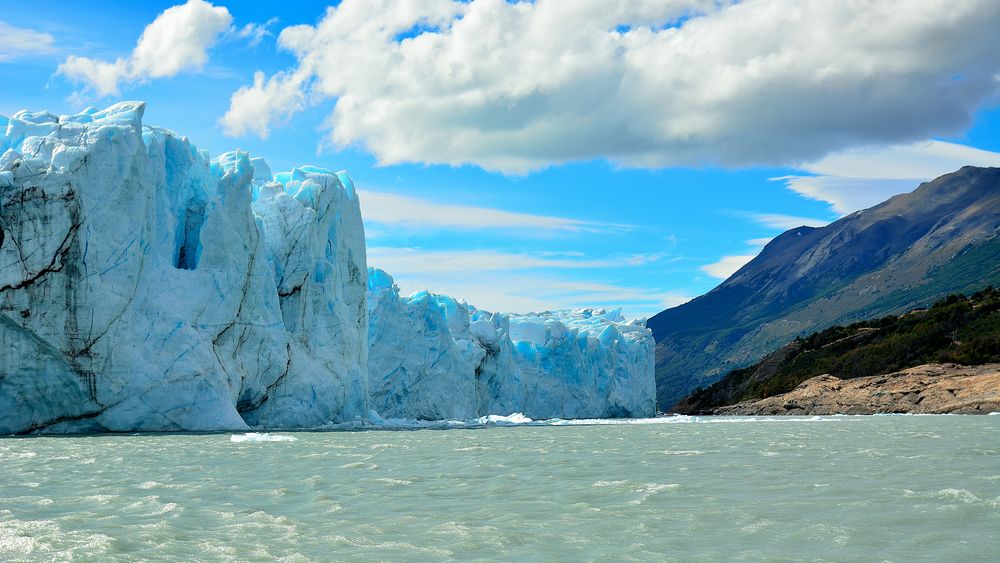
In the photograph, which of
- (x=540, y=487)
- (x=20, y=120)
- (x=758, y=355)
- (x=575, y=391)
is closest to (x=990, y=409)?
(x=575, y=391)

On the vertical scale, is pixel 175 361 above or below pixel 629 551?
above

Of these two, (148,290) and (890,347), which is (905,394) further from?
(148,290)

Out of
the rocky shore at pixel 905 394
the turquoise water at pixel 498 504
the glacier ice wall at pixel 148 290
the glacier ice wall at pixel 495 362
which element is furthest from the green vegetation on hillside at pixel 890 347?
the turquoise water at pixel 498 504

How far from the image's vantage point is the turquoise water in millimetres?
8258

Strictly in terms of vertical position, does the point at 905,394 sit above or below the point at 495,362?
below

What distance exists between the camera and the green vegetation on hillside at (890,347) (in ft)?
208

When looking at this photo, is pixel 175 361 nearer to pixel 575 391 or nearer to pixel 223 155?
pixel 223 155

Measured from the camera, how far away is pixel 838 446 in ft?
70.4

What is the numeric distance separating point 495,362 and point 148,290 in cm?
2996

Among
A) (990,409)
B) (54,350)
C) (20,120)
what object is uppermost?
(20,120)

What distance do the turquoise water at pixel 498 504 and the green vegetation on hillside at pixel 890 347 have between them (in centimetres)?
4782

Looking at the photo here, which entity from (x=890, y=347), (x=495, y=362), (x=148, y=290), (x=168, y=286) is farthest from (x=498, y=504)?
(x=890, y=347)

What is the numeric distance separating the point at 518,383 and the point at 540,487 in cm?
4708

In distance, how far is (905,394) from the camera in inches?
2211
